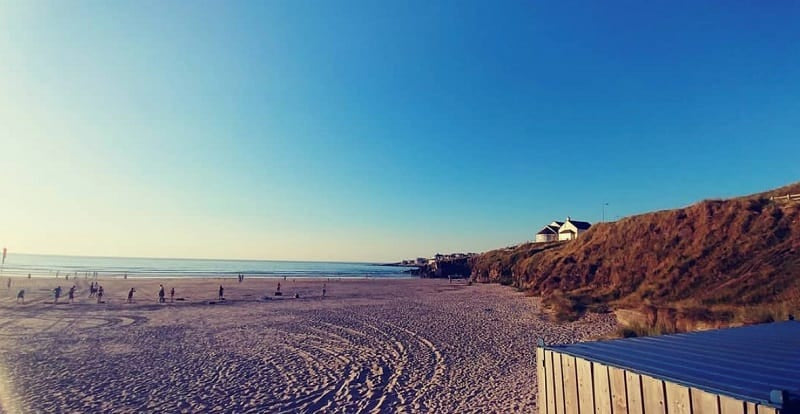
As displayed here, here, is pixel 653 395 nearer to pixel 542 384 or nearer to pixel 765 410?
pixel 765 410

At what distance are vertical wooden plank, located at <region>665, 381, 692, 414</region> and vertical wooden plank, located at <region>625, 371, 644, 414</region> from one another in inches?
9.6

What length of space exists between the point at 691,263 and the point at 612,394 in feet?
66.5

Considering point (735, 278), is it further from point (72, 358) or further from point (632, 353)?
point (72, 358)

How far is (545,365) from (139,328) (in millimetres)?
18937

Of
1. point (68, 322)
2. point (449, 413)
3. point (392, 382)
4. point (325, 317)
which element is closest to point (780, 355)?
point (449, 413)

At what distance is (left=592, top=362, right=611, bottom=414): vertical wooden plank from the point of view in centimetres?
339

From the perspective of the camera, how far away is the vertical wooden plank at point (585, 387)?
11.8 ft

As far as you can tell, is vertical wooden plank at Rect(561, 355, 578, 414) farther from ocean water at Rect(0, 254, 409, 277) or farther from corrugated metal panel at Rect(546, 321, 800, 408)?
ocean water at Rect(0, 254, 409, 277)

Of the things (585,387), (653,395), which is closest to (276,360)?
(585,387)

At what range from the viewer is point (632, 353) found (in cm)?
406

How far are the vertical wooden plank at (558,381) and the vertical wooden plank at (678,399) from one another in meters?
1.23

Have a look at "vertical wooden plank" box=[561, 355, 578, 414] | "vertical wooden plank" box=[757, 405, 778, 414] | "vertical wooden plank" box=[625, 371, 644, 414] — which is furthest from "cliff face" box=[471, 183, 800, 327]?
"vertical wooden plank" box=[757, 405, 778, 414]

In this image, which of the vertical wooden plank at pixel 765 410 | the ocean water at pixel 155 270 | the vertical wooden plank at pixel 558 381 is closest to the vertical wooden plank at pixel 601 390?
the vertical wooden plank at pixel 558 381

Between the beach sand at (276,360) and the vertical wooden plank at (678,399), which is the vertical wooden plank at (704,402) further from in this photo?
the beach sand at (276,360)
